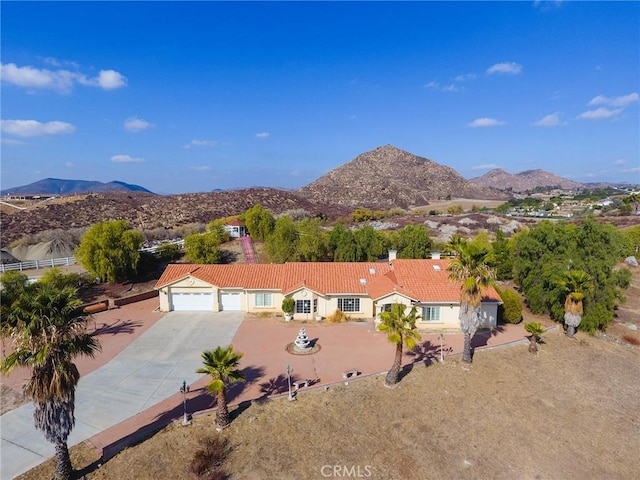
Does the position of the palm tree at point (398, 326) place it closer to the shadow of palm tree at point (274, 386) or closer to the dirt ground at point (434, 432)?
the dirt ground at point (434, 432)

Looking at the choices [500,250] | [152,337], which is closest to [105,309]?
Result: [152,337]

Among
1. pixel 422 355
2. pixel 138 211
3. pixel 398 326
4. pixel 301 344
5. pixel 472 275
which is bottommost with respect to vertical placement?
pixel 422 355

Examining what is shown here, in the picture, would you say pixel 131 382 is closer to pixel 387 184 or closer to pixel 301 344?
pixel 301 344

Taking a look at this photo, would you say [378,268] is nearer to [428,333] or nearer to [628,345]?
[428,333]

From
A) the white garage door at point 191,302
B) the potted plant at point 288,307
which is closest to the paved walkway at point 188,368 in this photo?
the potted plant at point 288,307

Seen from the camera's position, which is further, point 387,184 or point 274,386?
point 387,184

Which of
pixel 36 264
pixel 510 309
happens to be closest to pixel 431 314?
pixel 510 309

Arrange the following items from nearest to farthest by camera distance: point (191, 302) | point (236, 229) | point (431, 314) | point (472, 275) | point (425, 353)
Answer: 1. point (472, 275)
2. point (425, 353)
3. point (431, 314)
4. point (191, 302)
5. point (236, 229)

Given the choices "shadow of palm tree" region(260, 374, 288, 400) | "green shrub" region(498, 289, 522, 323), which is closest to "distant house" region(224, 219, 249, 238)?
"shadow of palm tree" region(260, 374, 288, 400)
